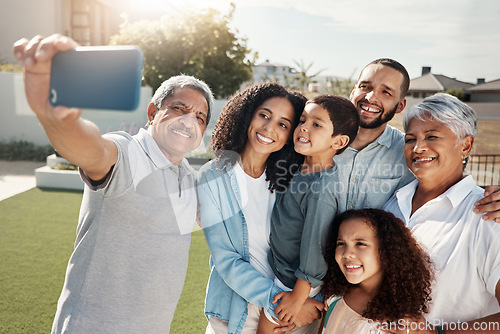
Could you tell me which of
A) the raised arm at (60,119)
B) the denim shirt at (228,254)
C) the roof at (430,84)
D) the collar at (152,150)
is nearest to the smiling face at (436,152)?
the denim shirt at (228,254)

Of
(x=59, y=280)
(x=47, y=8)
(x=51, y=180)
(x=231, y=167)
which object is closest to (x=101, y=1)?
(x=47, y=8)

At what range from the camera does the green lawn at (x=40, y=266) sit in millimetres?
3361

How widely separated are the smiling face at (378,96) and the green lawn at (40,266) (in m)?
2.26

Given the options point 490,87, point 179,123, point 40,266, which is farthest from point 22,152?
point 490,87

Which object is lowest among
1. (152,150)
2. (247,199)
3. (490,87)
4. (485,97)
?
(247,199)

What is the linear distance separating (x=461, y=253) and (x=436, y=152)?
47 centimetres

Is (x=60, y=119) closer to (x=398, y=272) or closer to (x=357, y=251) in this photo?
(x=357, y=251)

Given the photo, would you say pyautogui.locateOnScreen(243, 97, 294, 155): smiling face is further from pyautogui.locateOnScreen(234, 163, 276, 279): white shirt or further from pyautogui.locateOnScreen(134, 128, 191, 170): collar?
pyautogui.locateOnScreen(134, 128, 191, 170): collar

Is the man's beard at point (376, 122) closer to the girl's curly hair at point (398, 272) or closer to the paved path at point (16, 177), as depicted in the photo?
the girl's curly hair at point (398, 272)

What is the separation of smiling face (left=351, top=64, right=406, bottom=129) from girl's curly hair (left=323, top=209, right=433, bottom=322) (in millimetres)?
633

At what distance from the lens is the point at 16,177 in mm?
8594

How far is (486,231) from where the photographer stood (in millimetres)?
1671

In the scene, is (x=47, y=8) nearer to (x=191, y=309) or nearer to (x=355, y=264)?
(x=191, y=309)

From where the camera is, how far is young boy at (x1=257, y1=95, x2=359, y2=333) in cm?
193
